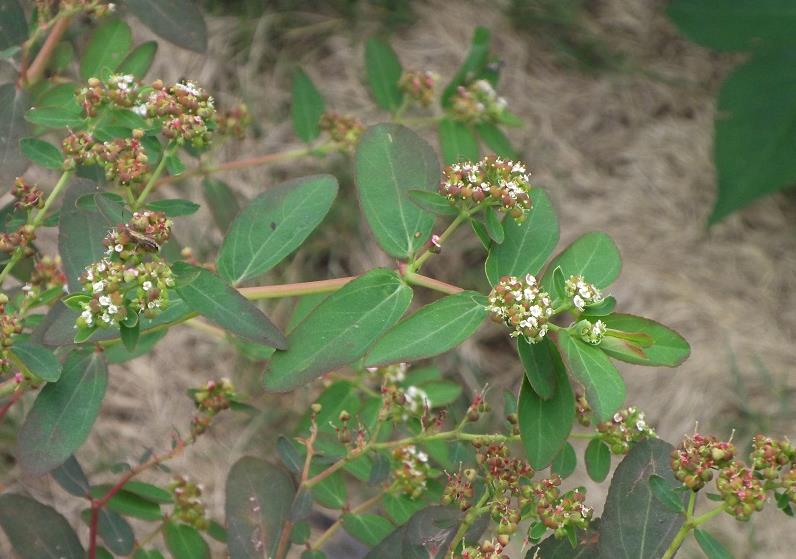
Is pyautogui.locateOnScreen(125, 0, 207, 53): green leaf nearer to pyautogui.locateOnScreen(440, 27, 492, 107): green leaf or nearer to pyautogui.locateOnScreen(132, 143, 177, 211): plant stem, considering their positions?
pyautogui.locateOnScreen(132, 143, 177, 211): plant stem

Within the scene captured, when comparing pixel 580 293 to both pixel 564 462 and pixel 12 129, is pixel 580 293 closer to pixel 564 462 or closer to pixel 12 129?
pixel 564 462

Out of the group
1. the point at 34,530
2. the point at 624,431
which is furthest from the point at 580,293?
the point at 34,530

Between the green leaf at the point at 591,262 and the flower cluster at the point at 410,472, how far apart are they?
Answer: 12.5 inches

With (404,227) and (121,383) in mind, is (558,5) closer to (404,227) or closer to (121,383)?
(121,383)

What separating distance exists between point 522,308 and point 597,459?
0.30m

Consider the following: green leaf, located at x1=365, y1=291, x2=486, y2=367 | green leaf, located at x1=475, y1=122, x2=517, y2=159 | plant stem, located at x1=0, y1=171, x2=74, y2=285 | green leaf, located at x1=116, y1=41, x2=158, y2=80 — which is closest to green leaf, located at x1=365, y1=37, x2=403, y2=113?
green leaf, located at x1=475, y1=122, x2=517, y2=159

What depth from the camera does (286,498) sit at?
1.24 m

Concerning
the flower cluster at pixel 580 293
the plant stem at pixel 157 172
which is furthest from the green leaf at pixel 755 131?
the plant stem at pixel 157 172

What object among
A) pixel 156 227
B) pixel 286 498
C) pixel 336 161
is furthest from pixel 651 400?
pixel 156 227

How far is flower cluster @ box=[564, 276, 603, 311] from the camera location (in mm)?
1023

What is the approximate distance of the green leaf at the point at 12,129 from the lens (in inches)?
49.5

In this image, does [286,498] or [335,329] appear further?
[286,498]

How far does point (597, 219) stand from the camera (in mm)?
2781

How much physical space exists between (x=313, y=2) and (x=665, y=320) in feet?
4.41
